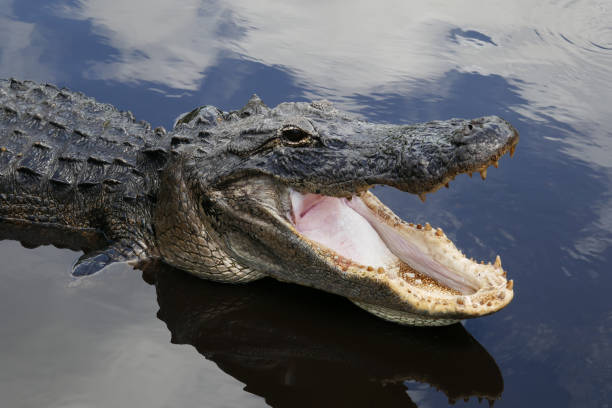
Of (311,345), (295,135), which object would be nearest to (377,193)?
(295,135)

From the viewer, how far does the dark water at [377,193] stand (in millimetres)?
3088

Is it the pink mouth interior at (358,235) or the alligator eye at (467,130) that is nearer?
the alligator eye at (467,130)

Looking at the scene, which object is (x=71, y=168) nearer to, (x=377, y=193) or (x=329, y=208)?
(x=329, y=208)

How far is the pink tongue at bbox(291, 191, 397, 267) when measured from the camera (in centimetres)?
352

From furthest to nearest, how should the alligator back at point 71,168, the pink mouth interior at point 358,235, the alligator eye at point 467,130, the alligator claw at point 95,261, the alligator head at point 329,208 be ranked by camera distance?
the alligator back at point 71,168 < the alligator claw at point 95,261 < the pink mouth interior at point 358,235 < the alligator head at point 329,208 < the alligator eye at point 467,130

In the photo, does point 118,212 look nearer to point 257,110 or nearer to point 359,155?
point 257,110

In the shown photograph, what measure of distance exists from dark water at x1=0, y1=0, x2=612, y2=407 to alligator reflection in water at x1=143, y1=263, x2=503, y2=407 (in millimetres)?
11

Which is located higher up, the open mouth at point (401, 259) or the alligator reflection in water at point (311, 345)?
the open mouth at point (401, 259)

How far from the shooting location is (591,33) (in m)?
8.12

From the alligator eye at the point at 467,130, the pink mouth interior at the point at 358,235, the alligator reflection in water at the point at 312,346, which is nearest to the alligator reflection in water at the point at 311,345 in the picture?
the alligator reflection in water at the point at 312,346

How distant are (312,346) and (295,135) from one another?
Answer: 1.25m

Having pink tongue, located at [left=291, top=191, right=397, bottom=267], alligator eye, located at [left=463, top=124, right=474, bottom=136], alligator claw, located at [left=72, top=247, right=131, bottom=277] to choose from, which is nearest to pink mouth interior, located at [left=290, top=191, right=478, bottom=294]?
pink tongue, located at [left=291, top=191, right=397, bottom=267]

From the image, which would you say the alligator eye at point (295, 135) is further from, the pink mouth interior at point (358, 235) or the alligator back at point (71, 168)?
the alligator back at point (71, 168)

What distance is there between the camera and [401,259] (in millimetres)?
3570
